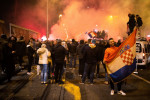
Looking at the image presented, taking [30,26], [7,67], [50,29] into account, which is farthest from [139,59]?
[50,29]

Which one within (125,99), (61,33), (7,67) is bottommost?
(125,99)

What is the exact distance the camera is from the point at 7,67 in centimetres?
677

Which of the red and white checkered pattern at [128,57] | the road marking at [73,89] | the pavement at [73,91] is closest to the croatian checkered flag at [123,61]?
the red and white checkered pattern at [128,57]

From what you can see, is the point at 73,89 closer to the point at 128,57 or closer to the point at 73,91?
the point at 73,91

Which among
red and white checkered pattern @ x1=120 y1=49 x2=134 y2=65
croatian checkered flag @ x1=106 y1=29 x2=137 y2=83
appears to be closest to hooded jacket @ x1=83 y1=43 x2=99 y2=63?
croatian checkered flag @ x1=106 y1=29 x2=137 y2=83

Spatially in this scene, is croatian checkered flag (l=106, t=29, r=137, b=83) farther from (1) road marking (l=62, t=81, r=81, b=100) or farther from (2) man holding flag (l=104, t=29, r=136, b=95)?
(1) road marking (l=62, t=81, r=81, b=100)

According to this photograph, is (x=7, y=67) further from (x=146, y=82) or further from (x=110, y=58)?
(x=146, y=82)

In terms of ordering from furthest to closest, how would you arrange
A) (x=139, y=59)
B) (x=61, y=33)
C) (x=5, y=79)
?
(x=61, y=33) < (x=139, y=59) < (x=5, y=79)

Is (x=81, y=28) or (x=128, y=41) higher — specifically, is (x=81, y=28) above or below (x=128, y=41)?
above

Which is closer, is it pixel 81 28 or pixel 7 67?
pixel 7 67

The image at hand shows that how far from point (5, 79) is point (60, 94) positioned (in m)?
3.28

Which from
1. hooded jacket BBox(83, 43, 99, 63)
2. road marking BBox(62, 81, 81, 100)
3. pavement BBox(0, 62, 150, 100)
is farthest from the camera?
hooded jacket BBox(83, 43, 99, 63)

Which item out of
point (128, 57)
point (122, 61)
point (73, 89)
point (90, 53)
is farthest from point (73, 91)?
point (128, 57)

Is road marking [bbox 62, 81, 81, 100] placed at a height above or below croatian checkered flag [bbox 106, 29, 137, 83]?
below
